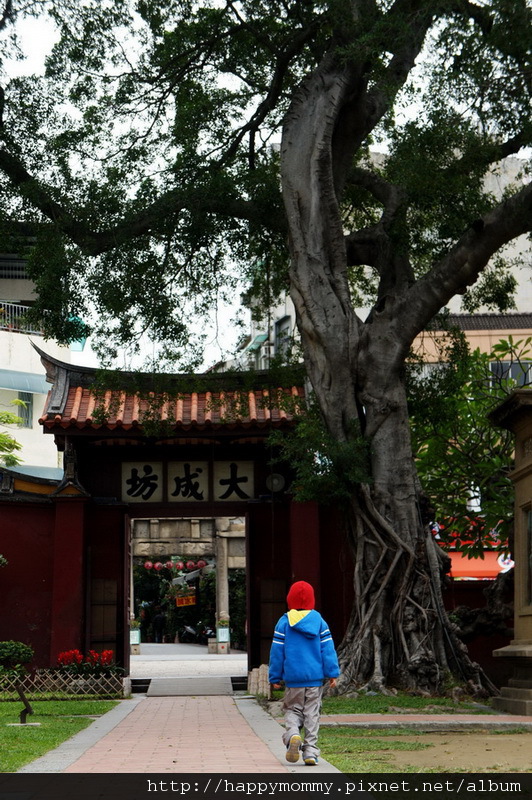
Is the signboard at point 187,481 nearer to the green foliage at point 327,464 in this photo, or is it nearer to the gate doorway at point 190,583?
the green foliage at point 327,464

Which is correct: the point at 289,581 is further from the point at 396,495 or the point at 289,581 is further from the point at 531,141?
the point at 531,141

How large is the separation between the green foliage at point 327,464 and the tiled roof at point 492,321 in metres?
15.5

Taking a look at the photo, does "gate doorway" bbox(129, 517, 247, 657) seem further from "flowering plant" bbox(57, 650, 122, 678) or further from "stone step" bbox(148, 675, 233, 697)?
"flowering plant" bbox(57, 650, 122, 678)

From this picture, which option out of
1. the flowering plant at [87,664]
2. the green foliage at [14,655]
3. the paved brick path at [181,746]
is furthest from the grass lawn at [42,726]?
the green foliage at [14,655]

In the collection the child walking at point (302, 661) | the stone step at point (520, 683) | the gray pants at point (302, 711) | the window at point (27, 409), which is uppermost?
the window at point (27, 409)

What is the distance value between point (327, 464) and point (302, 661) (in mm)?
4840

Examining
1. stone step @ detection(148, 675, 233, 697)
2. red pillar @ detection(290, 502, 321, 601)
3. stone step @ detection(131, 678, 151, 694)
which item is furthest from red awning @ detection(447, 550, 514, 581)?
stone step @ detection(131, 678, 151, 694)

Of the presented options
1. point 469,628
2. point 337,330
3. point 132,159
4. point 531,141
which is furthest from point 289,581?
point 531,141

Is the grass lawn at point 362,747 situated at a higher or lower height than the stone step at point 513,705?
higher

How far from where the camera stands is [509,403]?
11.0 m

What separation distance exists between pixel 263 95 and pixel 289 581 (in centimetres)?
726

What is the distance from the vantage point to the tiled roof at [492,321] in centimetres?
2670

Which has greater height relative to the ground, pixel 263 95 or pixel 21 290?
pixel 21 290

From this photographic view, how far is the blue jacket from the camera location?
6945mm
